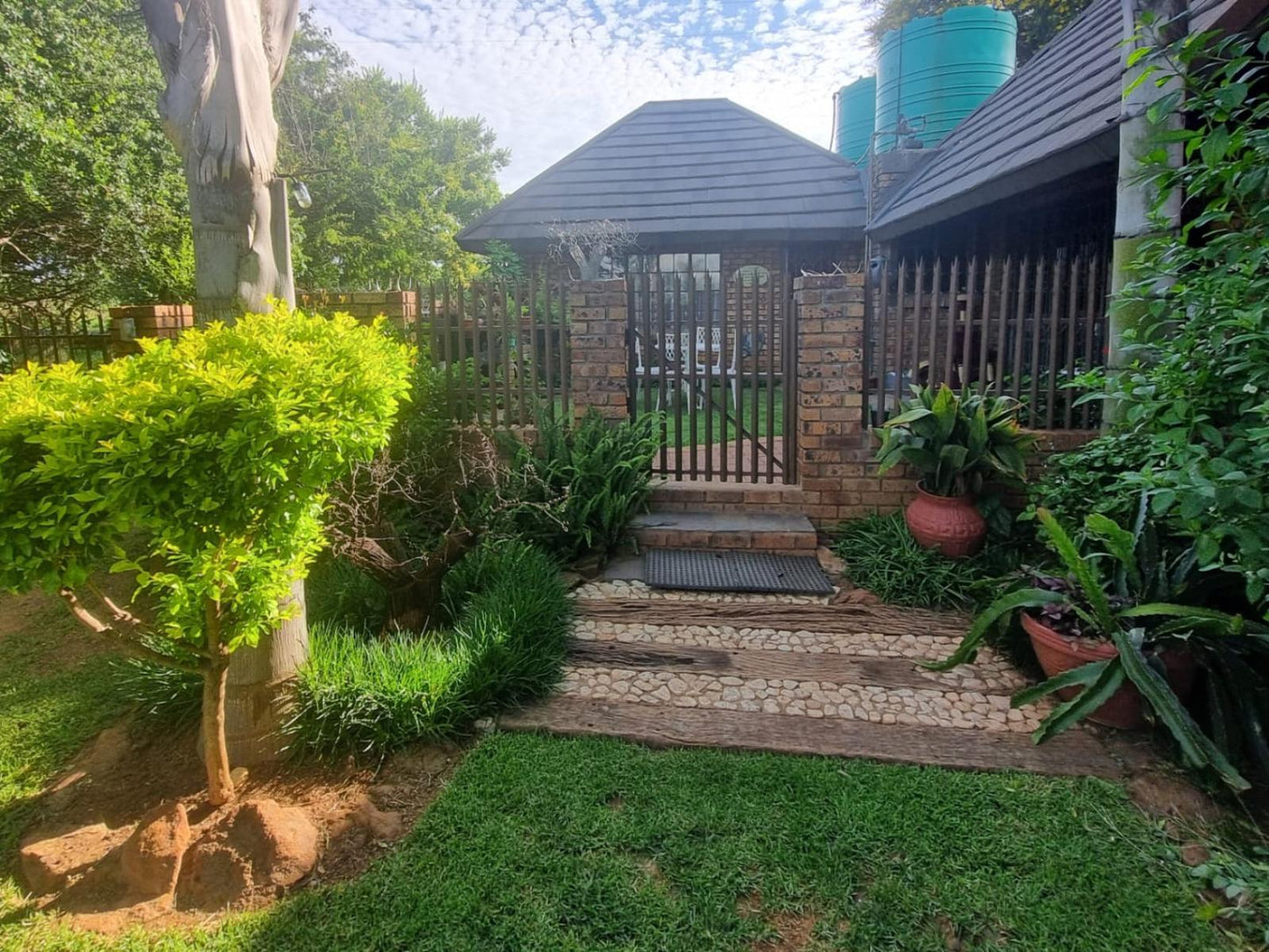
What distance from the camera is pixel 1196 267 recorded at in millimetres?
3066

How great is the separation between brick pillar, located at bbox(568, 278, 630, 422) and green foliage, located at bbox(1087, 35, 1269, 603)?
126 inches

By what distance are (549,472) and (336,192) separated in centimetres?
1906

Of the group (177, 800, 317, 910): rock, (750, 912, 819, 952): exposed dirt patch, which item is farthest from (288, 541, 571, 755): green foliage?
Result: (750, 912, 819, 952): exposed dirt patch

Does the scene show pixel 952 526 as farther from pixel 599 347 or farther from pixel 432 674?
pixel 432 674

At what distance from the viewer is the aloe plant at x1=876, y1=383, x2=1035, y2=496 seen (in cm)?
410

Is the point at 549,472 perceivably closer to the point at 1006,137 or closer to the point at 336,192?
the point at 1006,137

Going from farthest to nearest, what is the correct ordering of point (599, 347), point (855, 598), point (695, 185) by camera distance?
point (695, 185)
point (599, 347)
point (855, 598)

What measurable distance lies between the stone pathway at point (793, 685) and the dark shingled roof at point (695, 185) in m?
7.67

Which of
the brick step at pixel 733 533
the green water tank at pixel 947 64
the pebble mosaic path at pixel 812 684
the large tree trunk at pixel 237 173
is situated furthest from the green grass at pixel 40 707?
the green water tank at pixel 947 64

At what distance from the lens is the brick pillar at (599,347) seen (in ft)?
16.8

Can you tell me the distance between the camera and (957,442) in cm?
421

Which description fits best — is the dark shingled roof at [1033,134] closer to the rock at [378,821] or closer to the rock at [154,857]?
the rock at [378,821]

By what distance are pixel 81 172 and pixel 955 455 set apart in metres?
8.41

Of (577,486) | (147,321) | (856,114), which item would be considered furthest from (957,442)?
(856,114)
